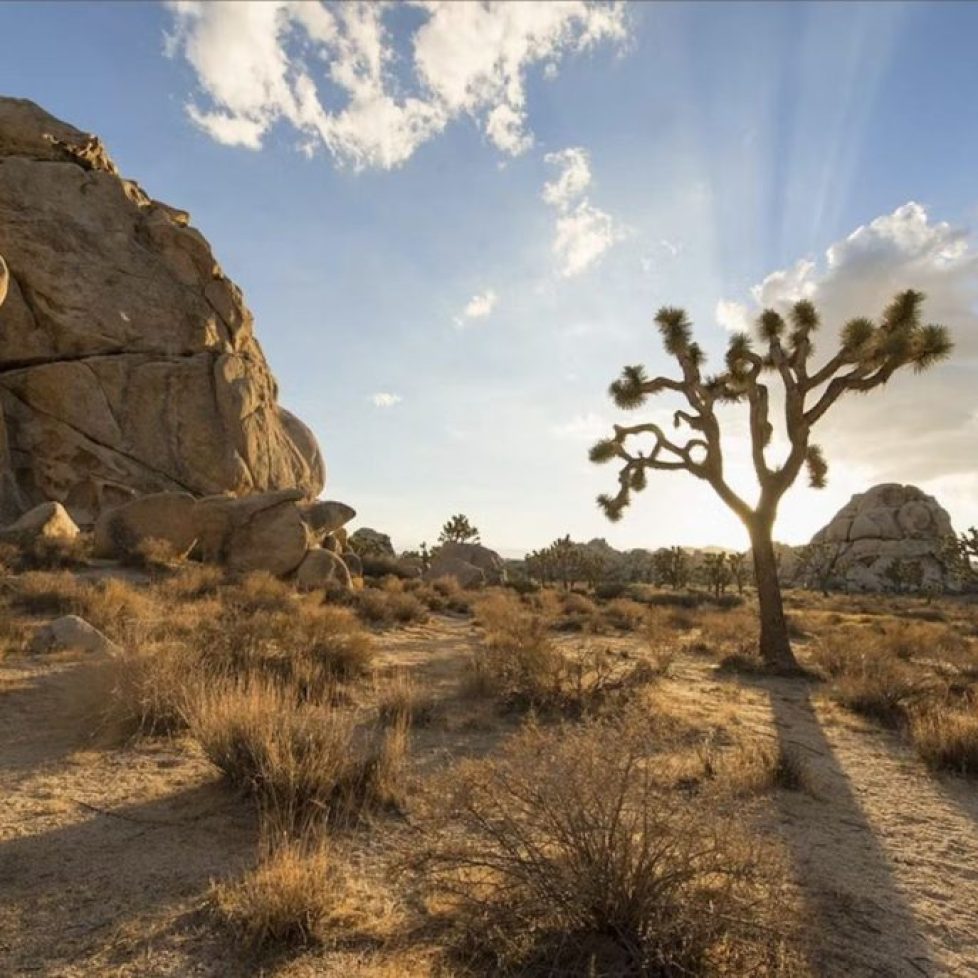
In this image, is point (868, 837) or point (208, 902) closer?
point (208, 902)

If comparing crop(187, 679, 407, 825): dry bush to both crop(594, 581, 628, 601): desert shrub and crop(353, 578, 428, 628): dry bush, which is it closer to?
crop(353, 578, 428, 628): dry bush

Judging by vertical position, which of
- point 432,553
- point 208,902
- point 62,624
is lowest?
point 208,902

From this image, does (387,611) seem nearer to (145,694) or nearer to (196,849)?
(145,694)

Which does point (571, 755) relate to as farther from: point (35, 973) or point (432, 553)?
point (432, 553)

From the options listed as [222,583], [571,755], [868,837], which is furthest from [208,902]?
[222,583]

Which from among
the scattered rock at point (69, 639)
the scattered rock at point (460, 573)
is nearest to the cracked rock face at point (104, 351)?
the scattered rock at point (460, 573)

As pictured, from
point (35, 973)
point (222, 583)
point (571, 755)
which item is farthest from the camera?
point (222, 583)

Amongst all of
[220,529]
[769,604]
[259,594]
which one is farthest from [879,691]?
[220,529]

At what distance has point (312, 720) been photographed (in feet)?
15.3

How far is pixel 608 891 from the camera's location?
273cm

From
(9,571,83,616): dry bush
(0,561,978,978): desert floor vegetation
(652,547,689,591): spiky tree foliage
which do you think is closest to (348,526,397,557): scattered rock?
(652,547,689,591): spiky tree foliage

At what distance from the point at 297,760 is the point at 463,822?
1143mm

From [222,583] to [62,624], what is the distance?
26.1 ft

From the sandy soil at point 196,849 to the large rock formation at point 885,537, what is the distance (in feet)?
→ 199
